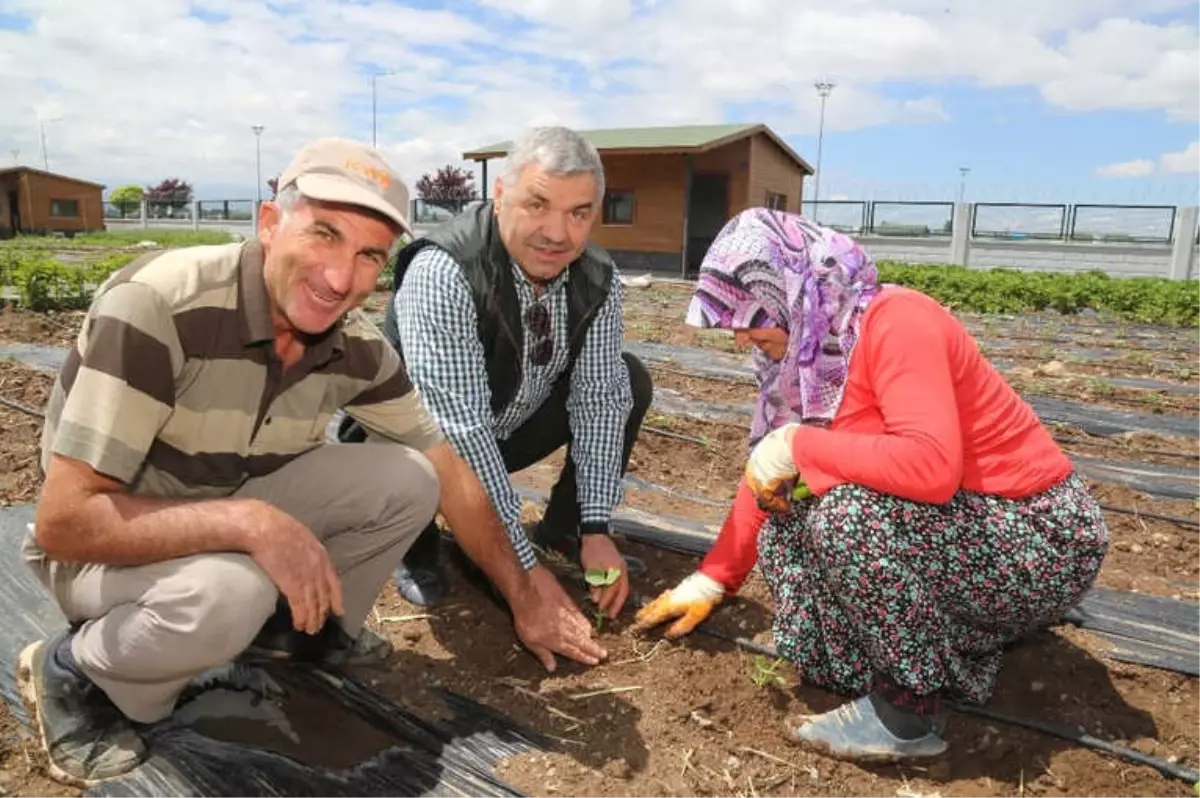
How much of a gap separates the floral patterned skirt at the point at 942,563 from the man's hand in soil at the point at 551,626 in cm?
75

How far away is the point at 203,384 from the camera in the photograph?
1.75 meters

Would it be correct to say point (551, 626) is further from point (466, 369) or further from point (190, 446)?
point (190, 446)

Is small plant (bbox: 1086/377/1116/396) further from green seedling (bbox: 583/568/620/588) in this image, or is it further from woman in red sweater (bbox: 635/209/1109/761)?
green seedling (bbox: 583/568/620/588)

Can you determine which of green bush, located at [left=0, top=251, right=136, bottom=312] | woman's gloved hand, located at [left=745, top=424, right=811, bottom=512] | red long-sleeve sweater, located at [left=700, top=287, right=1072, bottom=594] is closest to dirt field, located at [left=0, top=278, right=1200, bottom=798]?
woman's gloved hand, located at [left=745, top=424, right=811, bottom=512]

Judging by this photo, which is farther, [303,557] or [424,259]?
[424,259]

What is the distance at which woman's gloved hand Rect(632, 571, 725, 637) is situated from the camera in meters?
2.44

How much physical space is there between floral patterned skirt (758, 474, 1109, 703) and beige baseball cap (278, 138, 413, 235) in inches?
44.7

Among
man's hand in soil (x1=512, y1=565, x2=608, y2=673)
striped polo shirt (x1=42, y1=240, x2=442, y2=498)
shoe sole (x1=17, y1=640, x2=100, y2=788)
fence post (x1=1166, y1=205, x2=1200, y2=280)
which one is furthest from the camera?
fence post (x1=1166, y1=205, x2=1200, y2=280)

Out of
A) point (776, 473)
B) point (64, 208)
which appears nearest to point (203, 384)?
point (776, 473)

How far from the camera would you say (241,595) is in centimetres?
167

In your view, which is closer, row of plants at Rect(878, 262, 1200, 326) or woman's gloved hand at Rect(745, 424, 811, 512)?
woman's gloved hand at Rect(745, 424, 811, 512)

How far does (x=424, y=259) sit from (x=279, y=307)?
2.31ft

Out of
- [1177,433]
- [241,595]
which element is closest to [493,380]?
[241,595]

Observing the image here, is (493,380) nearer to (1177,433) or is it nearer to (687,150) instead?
(1177,433)
